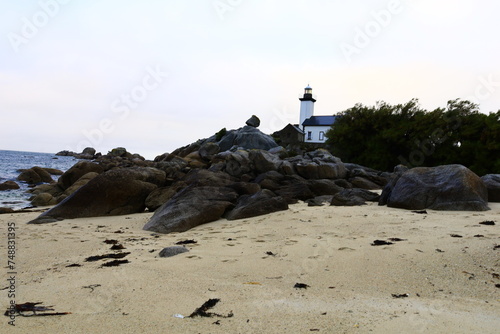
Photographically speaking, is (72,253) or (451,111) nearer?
(72,253)

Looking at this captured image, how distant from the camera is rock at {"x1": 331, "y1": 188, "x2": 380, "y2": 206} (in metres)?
7.73

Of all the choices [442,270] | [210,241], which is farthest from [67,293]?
[442,270]

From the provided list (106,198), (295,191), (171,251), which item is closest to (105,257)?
(171,251)

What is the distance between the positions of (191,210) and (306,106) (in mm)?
51342

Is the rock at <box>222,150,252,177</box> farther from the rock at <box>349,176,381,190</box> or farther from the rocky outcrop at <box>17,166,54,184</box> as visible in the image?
the rocky outcrop at <box>17,166,54,184</box>

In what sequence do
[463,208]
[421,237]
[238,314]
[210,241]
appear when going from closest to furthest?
[238,314] < [421,237] < [210,241] < [463,208]

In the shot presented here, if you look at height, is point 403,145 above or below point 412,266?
above

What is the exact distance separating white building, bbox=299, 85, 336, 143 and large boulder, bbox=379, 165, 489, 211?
4322cm

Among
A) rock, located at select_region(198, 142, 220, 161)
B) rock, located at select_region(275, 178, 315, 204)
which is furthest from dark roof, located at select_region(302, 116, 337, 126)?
rock, located at select_region(275, 178, 315, 204)

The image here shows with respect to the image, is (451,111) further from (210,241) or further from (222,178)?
(210,241)

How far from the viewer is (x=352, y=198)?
26.0 feet

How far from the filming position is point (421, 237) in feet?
14.8

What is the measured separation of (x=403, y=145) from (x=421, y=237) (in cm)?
1963

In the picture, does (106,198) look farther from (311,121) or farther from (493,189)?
(311,121)
